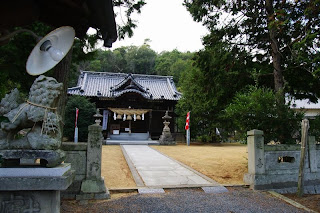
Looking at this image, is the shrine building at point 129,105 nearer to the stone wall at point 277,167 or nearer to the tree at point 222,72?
the tree at point 222,72

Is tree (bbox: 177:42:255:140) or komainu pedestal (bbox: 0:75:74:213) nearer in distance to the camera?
komainu pedestal (bbox: 0:75:74:213)

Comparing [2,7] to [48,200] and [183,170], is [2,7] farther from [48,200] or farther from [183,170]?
[183,170]

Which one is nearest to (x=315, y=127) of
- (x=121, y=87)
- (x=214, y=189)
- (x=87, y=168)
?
(x=214, y=189)

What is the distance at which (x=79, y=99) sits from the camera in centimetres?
1733

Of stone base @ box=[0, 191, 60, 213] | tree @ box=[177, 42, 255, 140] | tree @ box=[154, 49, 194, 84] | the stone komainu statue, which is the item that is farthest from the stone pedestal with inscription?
tree @ box=[154, 49, 194, 84]

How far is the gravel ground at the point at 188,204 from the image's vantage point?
4117 mm

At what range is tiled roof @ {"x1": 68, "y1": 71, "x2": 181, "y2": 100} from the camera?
20550 millimetres

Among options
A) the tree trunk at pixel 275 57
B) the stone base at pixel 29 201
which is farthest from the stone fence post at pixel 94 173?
the tree trunk at pixel 275 57

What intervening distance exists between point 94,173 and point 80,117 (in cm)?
1260

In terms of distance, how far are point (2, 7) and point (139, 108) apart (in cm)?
1868

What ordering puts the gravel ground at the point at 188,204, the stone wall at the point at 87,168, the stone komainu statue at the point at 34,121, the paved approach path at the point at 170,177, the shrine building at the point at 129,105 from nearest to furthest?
the stone komainu statue at the point at 34,121 → the gravel ground at the point at 188,204 → the stone wall at the point at 87,168 → the paved approach path at the point at 170,177 → the shrine building at the point at 129,105

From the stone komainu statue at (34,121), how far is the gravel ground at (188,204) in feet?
6.98

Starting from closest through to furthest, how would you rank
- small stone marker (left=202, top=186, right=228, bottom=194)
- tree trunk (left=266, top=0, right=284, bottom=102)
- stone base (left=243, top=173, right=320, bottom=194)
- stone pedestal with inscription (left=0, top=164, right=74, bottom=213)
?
1. stone pedestal with inscription (left=0, top=164, right=74, bottom=213)
2. small stone marker (left=202, top=186, right=228, bottom=194)
3. stone base (left=243, top=173, right=320, bottom=194)
4. tree trunk (left=266, top=0, right=284, bottom=102)

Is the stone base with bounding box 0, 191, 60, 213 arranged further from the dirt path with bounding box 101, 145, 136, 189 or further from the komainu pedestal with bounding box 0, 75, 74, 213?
the dirt path with bounding box 101, 145, 136, 189
